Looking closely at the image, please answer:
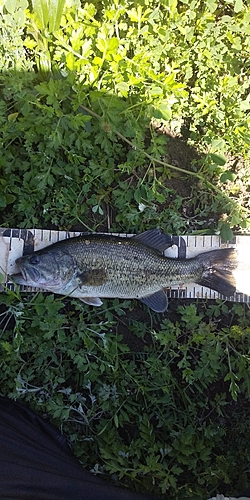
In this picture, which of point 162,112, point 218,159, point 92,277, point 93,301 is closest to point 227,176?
point 218,159

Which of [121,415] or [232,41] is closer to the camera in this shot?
[121,415]

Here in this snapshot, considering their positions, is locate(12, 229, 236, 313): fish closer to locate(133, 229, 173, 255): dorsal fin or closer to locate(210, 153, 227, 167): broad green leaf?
locate(133, 229, 173, 255): dorsal fin

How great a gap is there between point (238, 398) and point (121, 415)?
3.38 ft

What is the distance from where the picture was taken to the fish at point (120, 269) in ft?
11.2

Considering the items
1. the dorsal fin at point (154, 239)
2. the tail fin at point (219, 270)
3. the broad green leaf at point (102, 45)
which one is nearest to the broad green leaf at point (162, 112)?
the broad green leaf at point (102, 45)

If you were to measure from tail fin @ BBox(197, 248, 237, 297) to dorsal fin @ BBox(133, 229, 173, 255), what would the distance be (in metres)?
0.32

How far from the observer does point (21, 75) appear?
3.52 meters

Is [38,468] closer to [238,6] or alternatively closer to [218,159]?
[218,159]

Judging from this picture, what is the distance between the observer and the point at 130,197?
3.65 m

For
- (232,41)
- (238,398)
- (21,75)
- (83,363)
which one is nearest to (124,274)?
(83,363)

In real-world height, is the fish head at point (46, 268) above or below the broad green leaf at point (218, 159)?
below

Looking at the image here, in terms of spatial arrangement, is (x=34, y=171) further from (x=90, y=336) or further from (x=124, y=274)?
(x=90, y=336)

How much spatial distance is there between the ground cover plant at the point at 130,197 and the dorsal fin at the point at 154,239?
5.0 inches

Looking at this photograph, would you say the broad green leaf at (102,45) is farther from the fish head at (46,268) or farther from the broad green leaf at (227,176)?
the fish head at (46,268)
